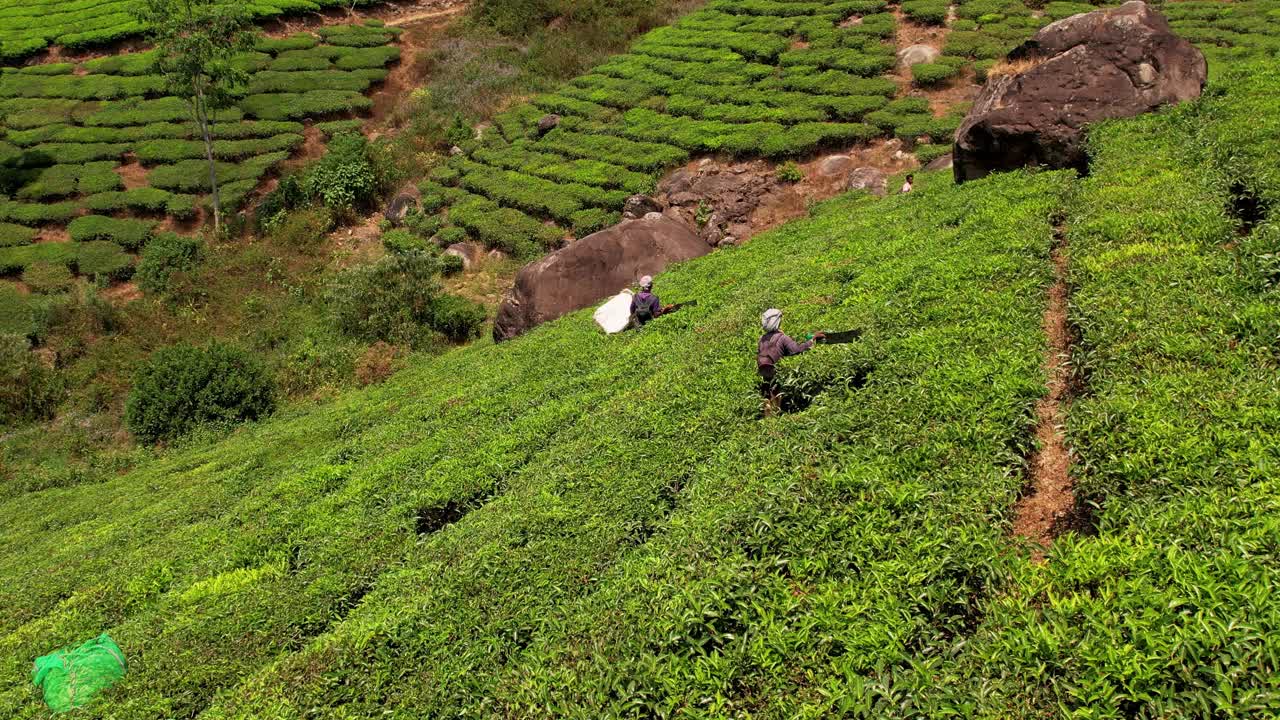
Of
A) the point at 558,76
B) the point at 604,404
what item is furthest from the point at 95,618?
the point at 558,76

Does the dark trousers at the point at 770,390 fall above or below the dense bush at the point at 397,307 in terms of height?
above

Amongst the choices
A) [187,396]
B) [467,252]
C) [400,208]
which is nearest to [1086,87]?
[467,252]

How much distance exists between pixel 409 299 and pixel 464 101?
21089mm

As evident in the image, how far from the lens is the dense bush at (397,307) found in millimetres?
25359

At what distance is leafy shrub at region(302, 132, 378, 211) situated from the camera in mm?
35562

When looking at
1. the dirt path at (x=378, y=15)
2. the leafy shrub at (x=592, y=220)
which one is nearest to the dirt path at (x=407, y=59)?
the dirt path at (x=378, y=15)

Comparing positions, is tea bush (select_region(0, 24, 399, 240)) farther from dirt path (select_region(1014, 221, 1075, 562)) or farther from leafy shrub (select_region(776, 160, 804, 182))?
dirt path (select_region(1014, 221, 1075, 562))

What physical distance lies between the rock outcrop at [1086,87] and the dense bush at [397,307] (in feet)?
56.9

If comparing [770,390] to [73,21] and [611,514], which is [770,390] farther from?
[73,21]

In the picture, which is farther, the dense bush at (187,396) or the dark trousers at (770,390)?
the dense bush at (187,396)

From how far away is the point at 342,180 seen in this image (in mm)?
35781

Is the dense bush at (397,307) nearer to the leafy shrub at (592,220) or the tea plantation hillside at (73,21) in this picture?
the leafy shrub at (592,220)

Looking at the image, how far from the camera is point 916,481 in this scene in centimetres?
744

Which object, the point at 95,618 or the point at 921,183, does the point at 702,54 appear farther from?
the point at 95,618
